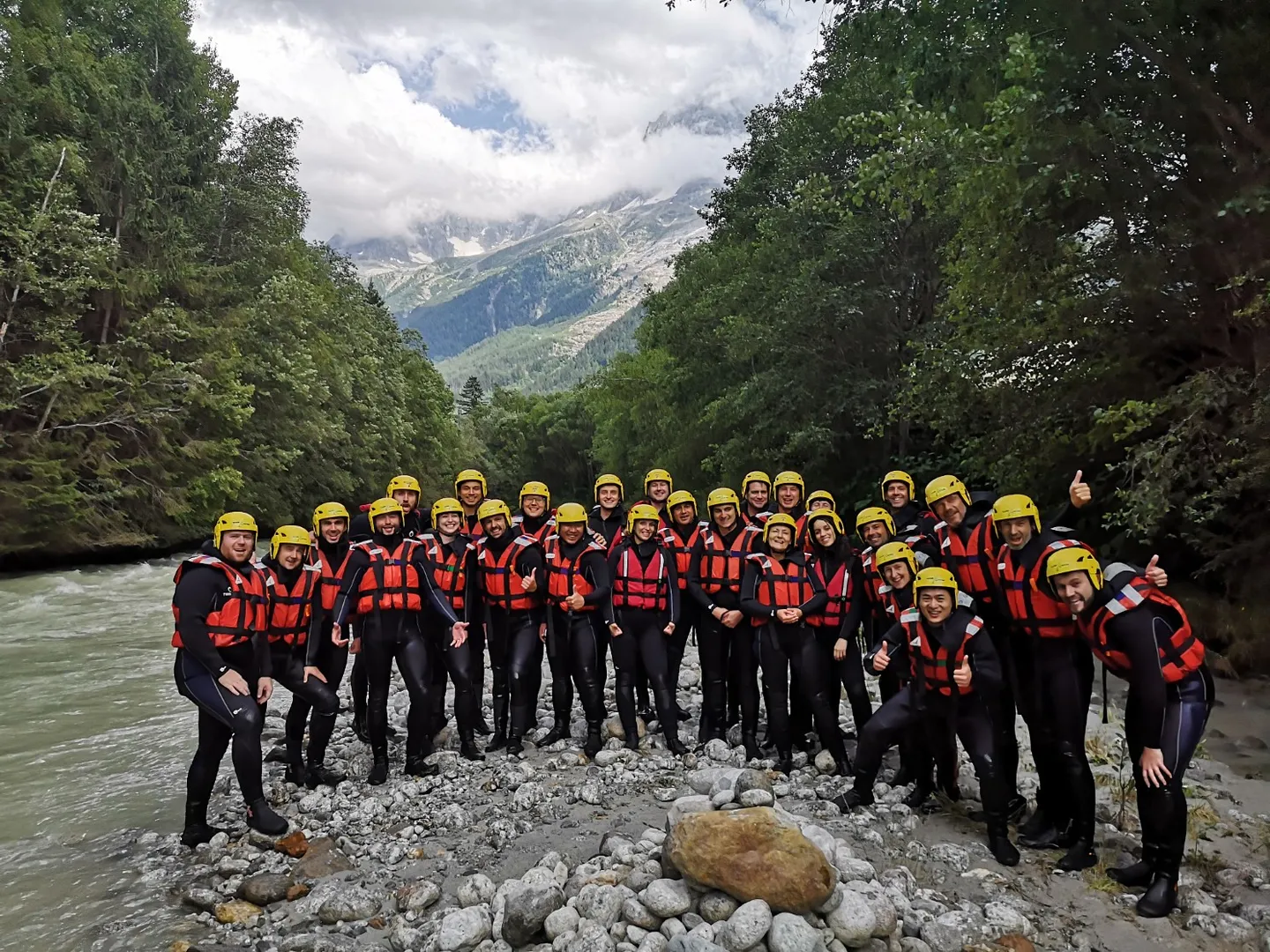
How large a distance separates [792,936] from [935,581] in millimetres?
2368

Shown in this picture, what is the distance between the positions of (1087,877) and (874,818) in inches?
53.9

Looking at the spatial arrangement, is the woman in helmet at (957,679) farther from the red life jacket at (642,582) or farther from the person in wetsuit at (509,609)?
the person in wetsuit at (509,609)

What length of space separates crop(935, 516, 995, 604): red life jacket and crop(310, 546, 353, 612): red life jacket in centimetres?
505

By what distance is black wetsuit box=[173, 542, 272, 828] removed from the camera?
541 cm

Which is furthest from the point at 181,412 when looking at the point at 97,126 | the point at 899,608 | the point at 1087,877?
the point at 1087,877

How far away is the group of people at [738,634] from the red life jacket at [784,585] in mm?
23

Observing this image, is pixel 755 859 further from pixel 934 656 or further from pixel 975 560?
pixel 975 560

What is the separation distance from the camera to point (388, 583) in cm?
670

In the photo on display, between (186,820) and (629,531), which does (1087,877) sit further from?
(186,820)

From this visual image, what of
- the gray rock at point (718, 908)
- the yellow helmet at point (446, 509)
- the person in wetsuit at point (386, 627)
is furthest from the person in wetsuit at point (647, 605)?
the gray rock at point (718, 908)

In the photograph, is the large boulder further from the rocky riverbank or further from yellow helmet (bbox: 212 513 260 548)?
yellow helmet (bbox: 212 513 260 548)

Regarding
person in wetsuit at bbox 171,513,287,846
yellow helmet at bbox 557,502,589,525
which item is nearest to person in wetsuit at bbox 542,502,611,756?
yellow helmet at bbox 557,502,589,525

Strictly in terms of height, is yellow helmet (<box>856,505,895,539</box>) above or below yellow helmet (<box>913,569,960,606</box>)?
above

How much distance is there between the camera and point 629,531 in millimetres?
7266
